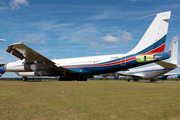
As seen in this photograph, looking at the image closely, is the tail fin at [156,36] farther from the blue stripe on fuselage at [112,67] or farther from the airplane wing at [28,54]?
the airplane wing at [28,54]

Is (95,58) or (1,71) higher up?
(95,58)

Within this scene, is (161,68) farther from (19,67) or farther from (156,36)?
(19,67)

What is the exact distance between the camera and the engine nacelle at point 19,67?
19.8m

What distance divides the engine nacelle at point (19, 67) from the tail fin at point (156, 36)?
13.9 m

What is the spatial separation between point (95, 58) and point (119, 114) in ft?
60.4

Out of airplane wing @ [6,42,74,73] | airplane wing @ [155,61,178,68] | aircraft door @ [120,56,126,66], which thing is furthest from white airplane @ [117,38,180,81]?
airplane wing @ [6,42,74,73]

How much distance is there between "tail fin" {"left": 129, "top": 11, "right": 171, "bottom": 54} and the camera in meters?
19.9

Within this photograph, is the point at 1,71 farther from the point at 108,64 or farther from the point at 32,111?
the point at 32,111

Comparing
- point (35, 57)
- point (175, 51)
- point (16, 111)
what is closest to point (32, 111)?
point (16, 111)

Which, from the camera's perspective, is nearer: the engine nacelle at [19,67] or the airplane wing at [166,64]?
the engine nacelle at [19,67]

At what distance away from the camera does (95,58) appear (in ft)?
75.9

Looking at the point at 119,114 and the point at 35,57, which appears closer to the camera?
the point at 119,114

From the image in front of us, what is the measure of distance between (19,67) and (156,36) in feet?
62.9

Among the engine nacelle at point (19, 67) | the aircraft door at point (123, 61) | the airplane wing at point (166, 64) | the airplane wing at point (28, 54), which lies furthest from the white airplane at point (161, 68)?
the engine nacelle at point (19, 67)
